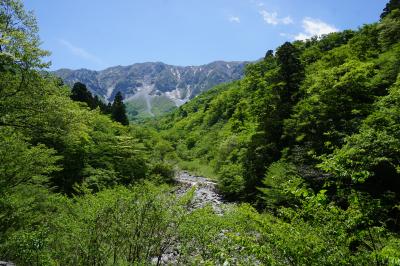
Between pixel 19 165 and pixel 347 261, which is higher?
pixel 347 261

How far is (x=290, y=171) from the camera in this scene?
23.5m

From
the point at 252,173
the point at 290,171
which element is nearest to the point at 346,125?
the point at 290,171

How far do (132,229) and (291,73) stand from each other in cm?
2536

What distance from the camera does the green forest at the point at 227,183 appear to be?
6.06 meters

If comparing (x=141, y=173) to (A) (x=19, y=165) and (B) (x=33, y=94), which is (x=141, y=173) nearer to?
(A) (x=19, y=165)

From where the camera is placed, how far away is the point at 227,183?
35.3m

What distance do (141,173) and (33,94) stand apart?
72.7 feet

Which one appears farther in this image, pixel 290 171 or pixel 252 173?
pixel 252 173

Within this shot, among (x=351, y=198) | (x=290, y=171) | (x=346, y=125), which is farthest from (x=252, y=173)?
(x=351, y=198)

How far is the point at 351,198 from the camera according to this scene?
219 inches

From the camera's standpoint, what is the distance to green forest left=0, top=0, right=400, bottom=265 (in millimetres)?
6062

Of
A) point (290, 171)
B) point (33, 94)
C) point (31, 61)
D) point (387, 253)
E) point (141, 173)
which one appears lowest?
point (141, 173)

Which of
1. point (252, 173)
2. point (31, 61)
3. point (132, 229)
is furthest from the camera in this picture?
point (252, 173)

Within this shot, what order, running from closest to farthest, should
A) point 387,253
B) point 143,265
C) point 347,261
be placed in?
point 387,253 → point 347,261 → point 143,265
